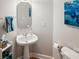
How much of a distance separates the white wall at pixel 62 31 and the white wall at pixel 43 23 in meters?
0.38

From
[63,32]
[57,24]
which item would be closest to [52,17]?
[57,24]

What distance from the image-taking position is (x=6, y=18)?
2633mm

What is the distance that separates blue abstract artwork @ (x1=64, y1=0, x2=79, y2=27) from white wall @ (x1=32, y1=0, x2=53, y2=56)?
78 centimetres

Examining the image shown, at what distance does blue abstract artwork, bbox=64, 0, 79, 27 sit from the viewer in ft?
7.50

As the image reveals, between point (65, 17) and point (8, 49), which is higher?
point (65, 17)

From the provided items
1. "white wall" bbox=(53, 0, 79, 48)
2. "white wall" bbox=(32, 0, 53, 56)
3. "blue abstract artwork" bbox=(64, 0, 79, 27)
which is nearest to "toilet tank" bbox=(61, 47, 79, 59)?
"white wall" bbox=(53, 0, 79, 48)

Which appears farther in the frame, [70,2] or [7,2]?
[7,2]

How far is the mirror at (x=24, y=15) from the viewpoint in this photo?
326 cm

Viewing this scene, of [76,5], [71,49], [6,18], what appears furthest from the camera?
[6,18]

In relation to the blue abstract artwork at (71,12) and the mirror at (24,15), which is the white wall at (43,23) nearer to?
the mirror at (24,15)

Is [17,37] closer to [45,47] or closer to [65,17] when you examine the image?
[45,47]

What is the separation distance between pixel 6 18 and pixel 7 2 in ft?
1.23

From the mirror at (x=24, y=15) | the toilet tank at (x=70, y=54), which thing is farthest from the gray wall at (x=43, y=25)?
the toilet tank at (x=70, y=54)

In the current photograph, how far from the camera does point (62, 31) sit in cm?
273
